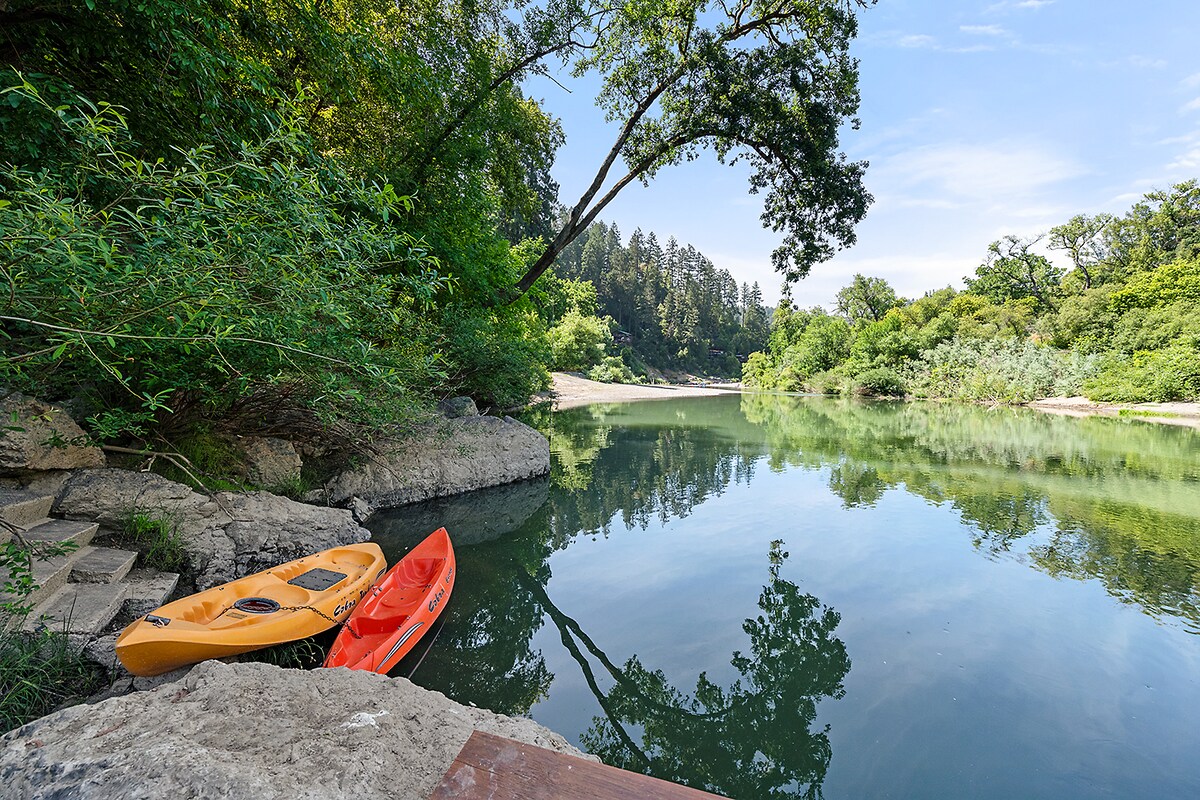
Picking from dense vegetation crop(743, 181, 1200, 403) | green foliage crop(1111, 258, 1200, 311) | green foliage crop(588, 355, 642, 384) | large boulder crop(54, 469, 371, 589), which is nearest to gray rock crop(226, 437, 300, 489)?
large boulder crop(54, 469, 371, 589)

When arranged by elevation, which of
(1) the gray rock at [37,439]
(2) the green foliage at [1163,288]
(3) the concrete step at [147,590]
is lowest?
(3) the concrete step at [147,590]

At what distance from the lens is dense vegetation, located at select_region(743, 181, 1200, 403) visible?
2559cm

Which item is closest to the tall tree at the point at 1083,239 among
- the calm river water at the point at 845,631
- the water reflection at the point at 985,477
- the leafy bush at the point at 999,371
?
the leafy bush at the point at 999,371

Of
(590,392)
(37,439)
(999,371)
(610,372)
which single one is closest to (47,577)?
(37,439)

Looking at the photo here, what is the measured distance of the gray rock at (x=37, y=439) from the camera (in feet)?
11.1

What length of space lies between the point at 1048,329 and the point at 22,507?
45520mm

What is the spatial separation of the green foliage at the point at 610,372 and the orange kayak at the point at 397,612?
38.1 meters

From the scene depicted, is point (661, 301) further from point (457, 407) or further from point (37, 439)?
point (37, 439)

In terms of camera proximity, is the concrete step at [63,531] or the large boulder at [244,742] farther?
the concrete step at [63,531]

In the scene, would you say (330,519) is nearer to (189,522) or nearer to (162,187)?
(189,522)

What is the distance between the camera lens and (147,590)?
3.48 meters

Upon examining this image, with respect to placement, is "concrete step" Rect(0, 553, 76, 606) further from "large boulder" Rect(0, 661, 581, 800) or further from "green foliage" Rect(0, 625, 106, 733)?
"large boulder" Rect(0, 661, 581, 800)

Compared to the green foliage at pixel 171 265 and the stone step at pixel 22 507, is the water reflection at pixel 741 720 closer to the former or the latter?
the green foliage at pixel 171 265

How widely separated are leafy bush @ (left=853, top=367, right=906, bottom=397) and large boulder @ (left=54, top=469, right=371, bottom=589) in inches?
1607
